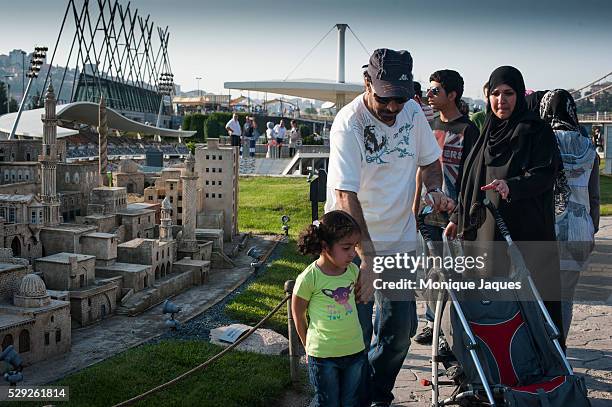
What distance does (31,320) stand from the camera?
31.1ft

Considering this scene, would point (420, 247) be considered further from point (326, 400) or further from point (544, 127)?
point (326, 400)

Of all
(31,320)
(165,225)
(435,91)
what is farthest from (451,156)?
(165,225)

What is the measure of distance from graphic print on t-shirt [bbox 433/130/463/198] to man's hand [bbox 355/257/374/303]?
88.0 inches

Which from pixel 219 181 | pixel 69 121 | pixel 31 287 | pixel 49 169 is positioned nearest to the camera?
pixel 31 287

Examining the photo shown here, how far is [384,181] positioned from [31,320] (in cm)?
716

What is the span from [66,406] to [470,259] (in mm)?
3143

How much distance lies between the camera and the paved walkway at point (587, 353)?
492 centimetres

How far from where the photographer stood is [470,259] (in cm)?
459

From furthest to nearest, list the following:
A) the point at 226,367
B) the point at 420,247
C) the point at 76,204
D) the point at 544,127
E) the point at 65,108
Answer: the point at 65,108, the point at 76,204, the point at 226,367, the point at 420,247, the point at 544,127

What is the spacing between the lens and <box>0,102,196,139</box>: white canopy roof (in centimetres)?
2672

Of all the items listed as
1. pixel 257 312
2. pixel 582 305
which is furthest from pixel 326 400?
pixel 257 312

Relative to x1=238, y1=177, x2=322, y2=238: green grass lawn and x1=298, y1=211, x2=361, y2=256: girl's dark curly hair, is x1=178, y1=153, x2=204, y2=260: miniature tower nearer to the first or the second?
x1=238, y1=177, x2=322, y2=238: green grass lawn

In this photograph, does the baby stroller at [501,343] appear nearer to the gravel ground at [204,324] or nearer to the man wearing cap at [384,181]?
the man wearing cap at [384,181]

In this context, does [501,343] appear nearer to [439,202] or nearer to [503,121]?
[439,202]
